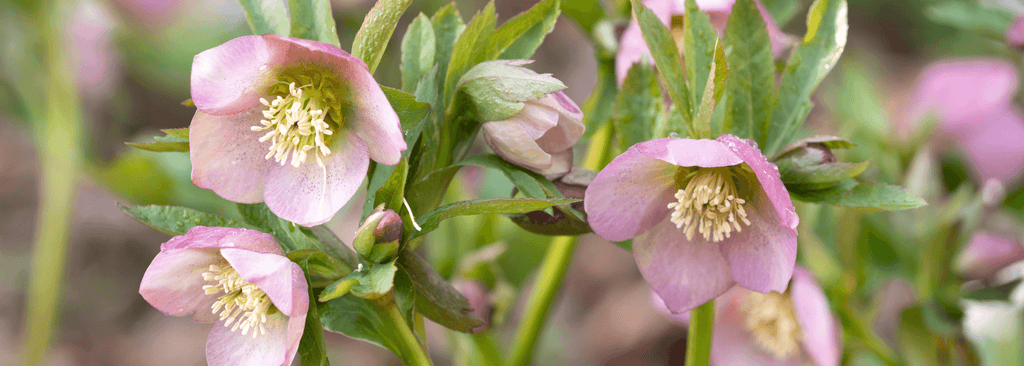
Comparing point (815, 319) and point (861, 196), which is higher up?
point (861, 196)

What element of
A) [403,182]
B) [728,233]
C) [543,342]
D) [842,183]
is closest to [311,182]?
[403,182]

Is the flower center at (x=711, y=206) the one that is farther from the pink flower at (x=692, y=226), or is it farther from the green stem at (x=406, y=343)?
the green stem at (x=406, y=343)

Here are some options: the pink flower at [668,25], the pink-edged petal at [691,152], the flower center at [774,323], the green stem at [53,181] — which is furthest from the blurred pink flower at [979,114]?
the green stem at [53,181]

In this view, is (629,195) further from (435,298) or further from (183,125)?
(183,125)

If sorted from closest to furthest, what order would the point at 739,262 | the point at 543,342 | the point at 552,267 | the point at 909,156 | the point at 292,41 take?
the point at 292,41, the point at 739,262, the point at 552,267, the point at 909,156, the point at 543,342

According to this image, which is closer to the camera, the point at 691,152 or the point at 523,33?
the point at 691,152

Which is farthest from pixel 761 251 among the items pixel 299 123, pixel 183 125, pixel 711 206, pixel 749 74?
pixel 183 125

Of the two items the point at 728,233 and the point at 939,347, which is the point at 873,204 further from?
the point at 939,347
